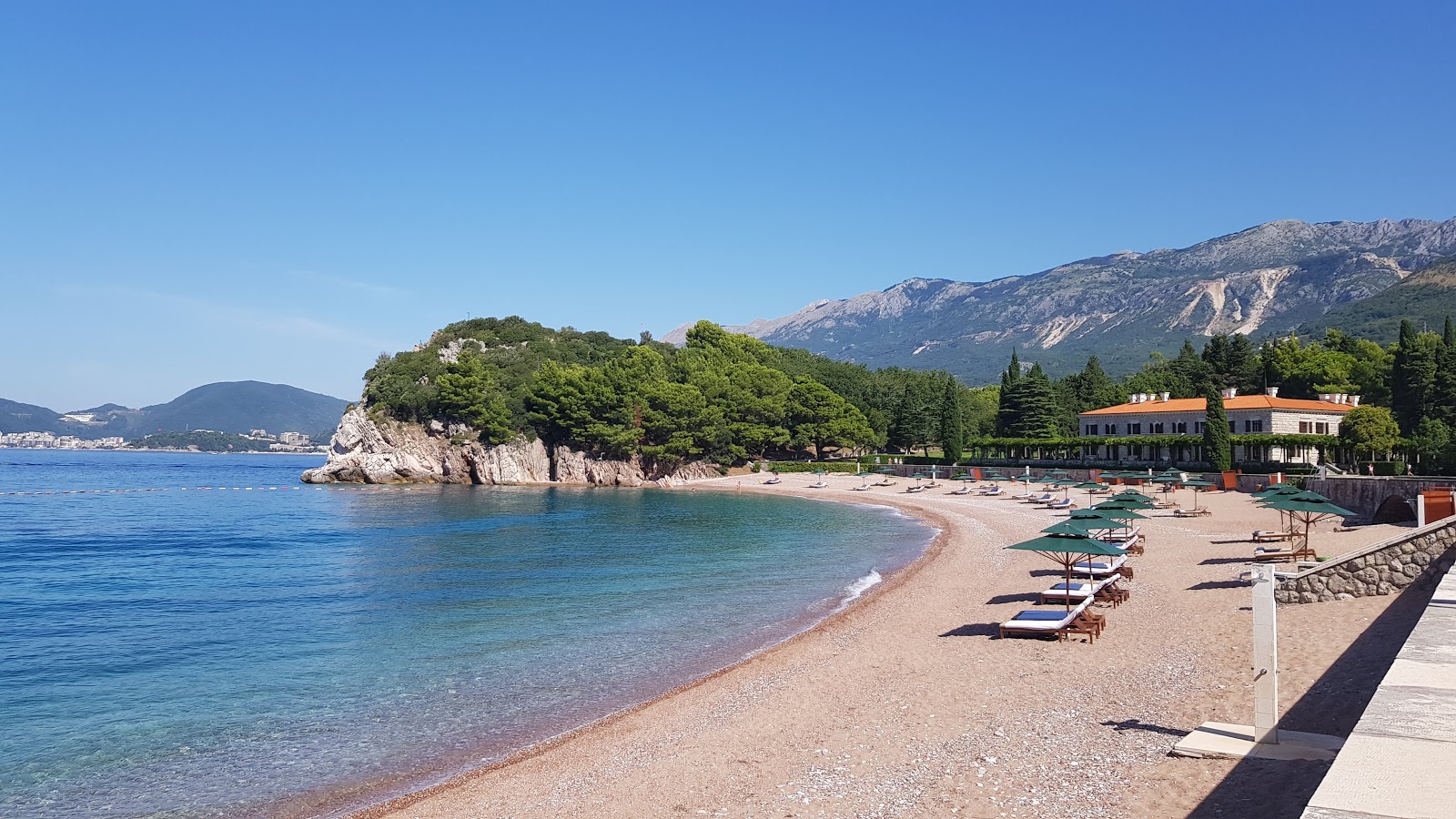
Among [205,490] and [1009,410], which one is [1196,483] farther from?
[205,490]

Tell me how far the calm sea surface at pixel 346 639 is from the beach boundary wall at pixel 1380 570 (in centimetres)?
1114

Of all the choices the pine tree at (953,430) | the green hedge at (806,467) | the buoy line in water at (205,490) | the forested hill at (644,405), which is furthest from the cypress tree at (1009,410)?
the buoy line in water at (205,490)

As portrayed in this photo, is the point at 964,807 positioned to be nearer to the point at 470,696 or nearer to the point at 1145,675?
the point at 1145,675

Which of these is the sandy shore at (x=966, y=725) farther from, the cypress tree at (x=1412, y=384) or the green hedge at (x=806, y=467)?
the green hedge at (x=806, y=467)

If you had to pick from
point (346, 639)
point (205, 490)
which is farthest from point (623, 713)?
point (205, 490)

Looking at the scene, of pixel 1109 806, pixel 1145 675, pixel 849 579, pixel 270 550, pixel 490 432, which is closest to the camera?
pixel 1109 806

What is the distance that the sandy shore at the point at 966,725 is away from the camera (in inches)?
412

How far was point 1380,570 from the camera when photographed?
18609mm

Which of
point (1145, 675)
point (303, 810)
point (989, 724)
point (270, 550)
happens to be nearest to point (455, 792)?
point (303, 810)

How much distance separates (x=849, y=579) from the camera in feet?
98.4

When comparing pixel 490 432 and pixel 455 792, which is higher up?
pixel 490 432

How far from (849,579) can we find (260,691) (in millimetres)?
18346

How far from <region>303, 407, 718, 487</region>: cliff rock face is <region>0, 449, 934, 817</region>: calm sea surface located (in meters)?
44.1

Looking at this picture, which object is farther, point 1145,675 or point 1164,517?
point 1164,517
